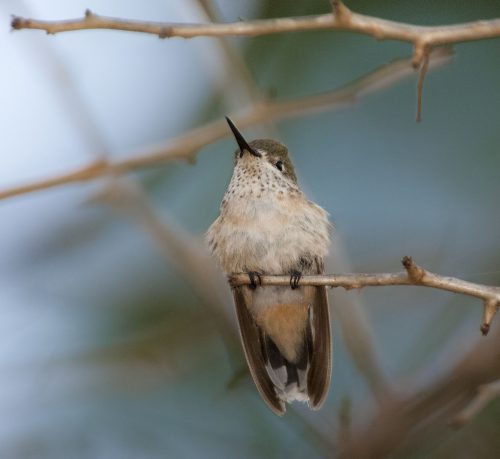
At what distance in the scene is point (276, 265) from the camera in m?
3.74

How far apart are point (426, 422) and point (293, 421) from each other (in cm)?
94

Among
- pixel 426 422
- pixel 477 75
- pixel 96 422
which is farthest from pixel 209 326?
pixel 477 75

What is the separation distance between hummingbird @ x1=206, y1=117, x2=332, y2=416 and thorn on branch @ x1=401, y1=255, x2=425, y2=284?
1271mm

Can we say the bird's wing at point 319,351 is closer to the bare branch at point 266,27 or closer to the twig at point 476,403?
the twig at point 476,403

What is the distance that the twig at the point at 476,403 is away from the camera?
2698mm

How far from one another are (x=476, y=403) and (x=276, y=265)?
3.92ft

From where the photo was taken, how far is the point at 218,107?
6.55 m

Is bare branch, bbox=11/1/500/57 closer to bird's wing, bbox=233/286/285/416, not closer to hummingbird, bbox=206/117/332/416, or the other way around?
hummingbird, bbox=206/117/332/416

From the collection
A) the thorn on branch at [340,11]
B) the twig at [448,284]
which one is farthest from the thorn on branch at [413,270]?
the thorn on branch at [340,11]

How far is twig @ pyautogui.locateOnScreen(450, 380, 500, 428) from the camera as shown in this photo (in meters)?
2.70

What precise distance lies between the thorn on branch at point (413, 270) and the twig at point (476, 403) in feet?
2.05

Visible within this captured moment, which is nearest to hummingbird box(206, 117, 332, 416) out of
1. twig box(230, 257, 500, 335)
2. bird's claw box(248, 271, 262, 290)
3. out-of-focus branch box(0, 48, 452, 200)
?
bird's claw box(248, 271, 262, 290)

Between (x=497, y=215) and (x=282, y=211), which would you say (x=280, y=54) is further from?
(x=282, y=211)

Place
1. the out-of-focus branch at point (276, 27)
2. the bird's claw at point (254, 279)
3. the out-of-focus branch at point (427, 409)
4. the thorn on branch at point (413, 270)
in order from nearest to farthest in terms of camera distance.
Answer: the thorn on branch at point (413, 270) → the out-of-focus branch at point (276, 27) → the out-of-focus branch at point (427, 409) → the bird's claw at point (254, 279)
